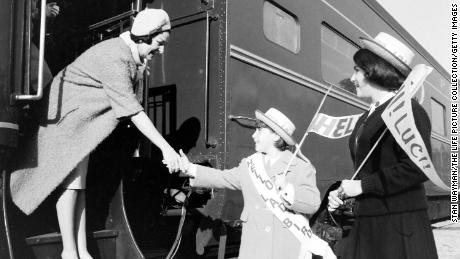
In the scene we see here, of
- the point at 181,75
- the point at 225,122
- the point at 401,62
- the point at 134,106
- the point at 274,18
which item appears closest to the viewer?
the point at 401,62

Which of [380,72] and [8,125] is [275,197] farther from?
[8,125]

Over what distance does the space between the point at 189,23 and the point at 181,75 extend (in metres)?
0.41

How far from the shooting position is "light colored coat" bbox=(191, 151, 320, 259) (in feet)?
8.74

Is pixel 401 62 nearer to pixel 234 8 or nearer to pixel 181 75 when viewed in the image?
pixel 234 8

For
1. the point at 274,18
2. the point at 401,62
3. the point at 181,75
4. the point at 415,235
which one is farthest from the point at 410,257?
the point at 274,18

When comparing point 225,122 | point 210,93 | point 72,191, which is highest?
point 210,93

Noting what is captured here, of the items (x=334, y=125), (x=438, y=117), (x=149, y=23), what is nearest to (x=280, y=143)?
(x=334, y=125)

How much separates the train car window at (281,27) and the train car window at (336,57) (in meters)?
0.58

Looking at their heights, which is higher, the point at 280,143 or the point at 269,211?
Answer: the point at 280,143

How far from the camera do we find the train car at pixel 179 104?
247cm

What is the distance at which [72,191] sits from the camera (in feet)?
8.21

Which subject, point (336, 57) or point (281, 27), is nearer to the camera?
point (281, 27)

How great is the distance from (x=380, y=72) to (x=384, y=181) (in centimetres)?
55

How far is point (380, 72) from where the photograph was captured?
2.33 metres
